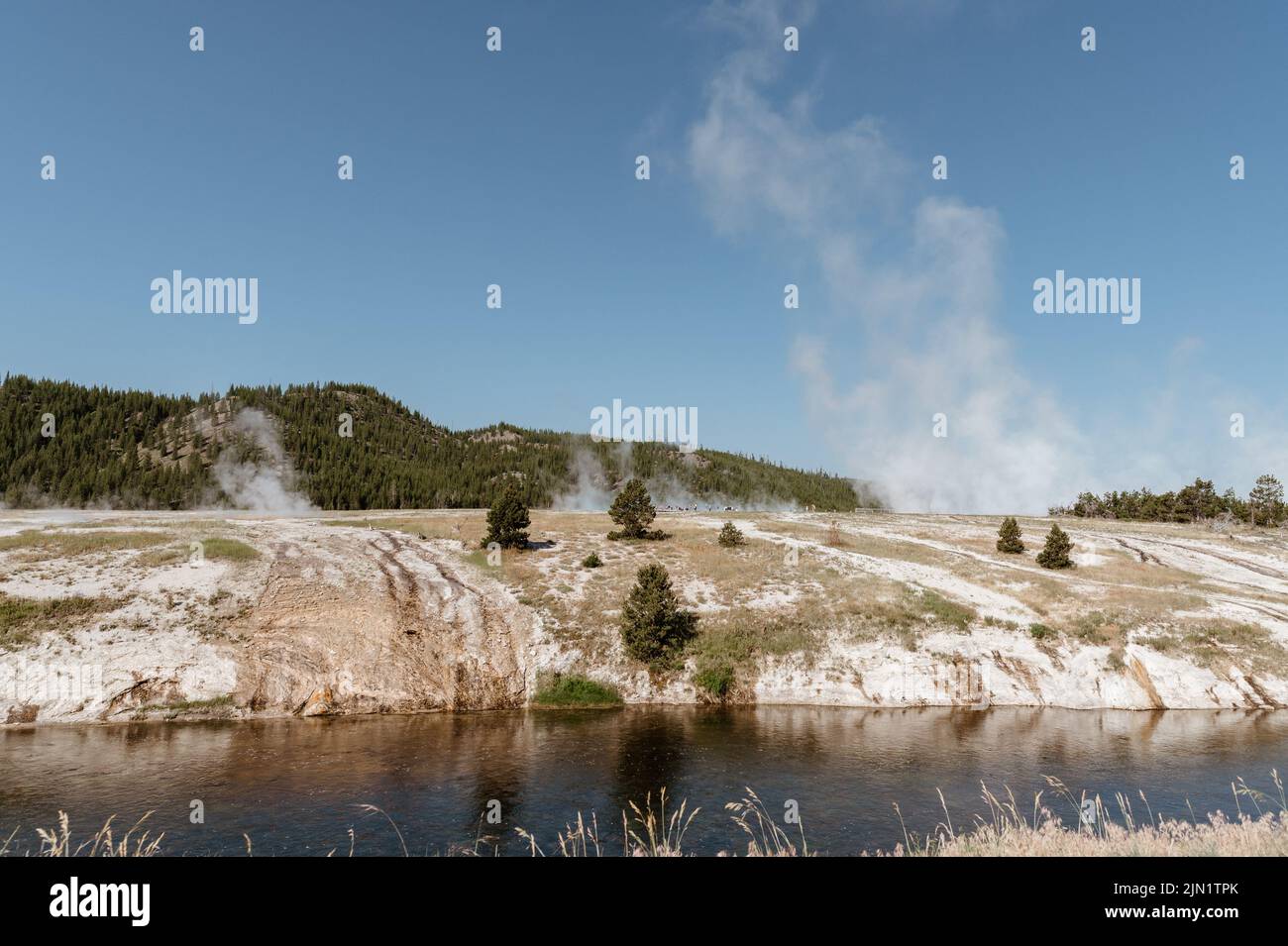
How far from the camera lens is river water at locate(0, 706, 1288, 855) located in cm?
2284

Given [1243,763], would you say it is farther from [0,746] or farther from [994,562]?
[0,746]

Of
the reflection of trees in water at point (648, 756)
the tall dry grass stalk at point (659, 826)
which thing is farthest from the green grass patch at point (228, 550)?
the tall dry grass stalk at point (659, 826)

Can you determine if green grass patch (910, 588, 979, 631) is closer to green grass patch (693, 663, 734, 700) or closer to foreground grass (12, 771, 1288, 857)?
green grass patch (693, 663, 734, 700)

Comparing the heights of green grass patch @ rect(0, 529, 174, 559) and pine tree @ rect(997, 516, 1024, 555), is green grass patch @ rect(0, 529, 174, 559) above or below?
above

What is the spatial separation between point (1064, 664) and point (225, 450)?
214 metres

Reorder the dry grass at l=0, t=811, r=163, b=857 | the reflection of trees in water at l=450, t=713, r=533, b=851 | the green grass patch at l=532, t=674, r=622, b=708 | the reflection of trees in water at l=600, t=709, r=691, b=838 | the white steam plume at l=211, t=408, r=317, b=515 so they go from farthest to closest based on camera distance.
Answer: the white steam plume at l=211, t=408, r=317, b=515 → the green grass patch at l=532, t=674, r=622, b=708 → the reflection of trees in water at l=600, t=709, r=691, b=838 → the reflection of trees in water at l=450, t=713, r=533, b=851 → the dry grass at l=0, t=811, r=163, b=857

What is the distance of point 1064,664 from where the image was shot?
42656mm

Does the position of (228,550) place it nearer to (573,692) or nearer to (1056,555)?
(573,692)

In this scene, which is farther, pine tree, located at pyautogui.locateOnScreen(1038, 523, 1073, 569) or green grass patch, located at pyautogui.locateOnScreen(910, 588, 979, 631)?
pine tree, located at pyautogui.locateOnScreen(1038, 523, 1073, 569)

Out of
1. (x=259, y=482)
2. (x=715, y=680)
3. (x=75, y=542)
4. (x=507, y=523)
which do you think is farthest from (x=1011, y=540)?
(x=259, y=482)

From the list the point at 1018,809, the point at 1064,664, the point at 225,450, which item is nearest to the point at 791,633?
the point at 1064,664

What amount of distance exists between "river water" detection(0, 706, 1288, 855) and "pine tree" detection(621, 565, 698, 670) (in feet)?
16.4

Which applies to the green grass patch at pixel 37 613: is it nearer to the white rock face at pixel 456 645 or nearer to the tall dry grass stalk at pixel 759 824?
the white rock face at pixel 456 645

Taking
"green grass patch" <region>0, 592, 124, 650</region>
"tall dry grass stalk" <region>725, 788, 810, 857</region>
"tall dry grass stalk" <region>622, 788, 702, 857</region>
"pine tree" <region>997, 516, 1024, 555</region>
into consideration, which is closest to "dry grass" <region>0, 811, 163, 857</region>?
"tall dry grass stalk" <region>622, 788, 702, 857</region>
